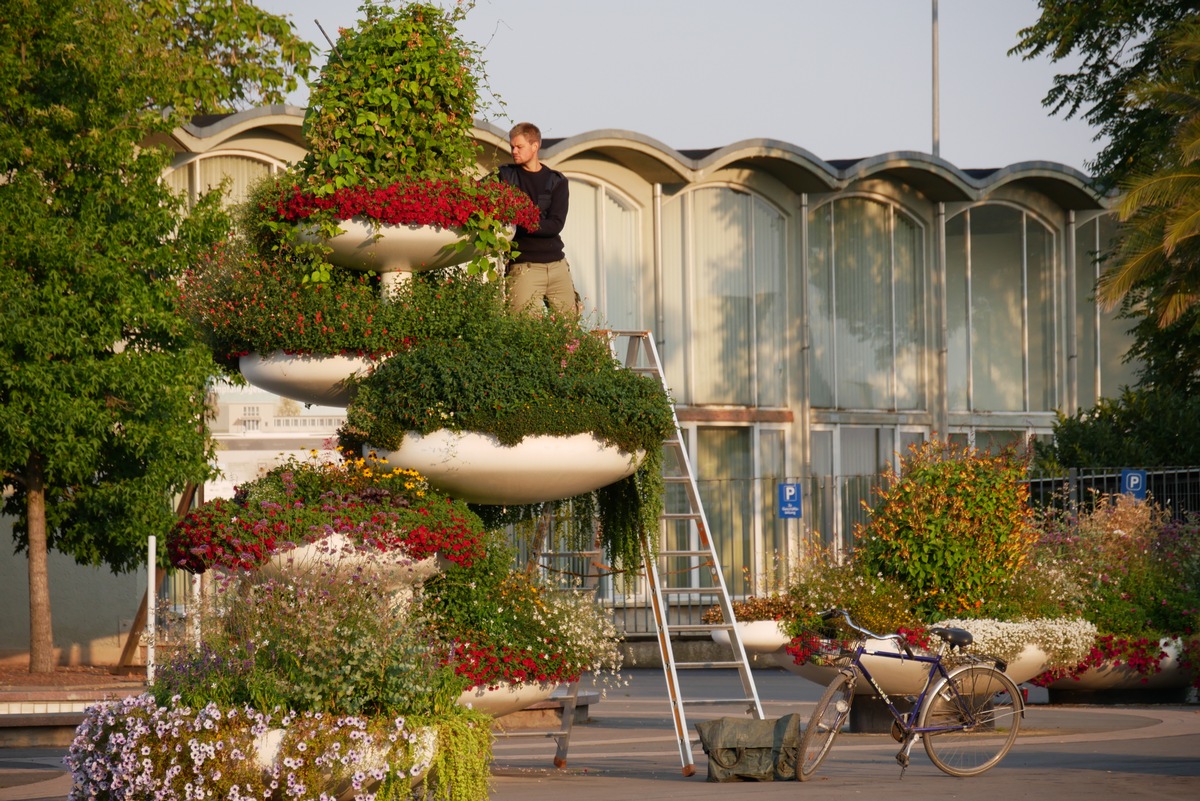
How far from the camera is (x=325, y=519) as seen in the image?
9219 mm

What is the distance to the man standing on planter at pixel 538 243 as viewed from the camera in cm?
1107

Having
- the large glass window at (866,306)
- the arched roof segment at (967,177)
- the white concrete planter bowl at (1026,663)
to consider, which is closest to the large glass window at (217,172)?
the arched roof segment at (967,177)

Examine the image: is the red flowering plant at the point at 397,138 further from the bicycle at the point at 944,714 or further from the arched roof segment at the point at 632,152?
the arched roof segment at the point at 632,152

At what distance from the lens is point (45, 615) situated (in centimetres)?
1705

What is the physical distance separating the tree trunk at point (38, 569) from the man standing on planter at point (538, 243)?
7.76 meters

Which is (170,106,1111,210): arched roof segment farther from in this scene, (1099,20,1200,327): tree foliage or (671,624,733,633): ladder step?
(671,624,733,633): ladder step

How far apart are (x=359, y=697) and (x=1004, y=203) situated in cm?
2226

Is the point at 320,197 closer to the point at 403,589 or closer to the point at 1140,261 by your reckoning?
the point at 403,589

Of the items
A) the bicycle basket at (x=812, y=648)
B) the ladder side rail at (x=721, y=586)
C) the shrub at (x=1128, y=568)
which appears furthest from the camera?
the shrub at (x=1128, y=568)

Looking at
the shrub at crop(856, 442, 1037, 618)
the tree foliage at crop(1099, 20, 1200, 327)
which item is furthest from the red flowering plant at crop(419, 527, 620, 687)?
the tree foliage at crop(1099, 20, 1200, 327)

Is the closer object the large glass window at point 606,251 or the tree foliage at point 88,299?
the tree foliage at point 88,299

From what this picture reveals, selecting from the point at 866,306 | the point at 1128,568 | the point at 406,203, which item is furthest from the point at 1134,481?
the point at 406,203

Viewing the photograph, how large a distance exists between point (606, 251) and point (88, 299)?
400 inches

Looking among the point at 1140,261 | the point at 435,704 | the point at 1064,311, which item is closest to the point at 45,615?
the point at 435,704
